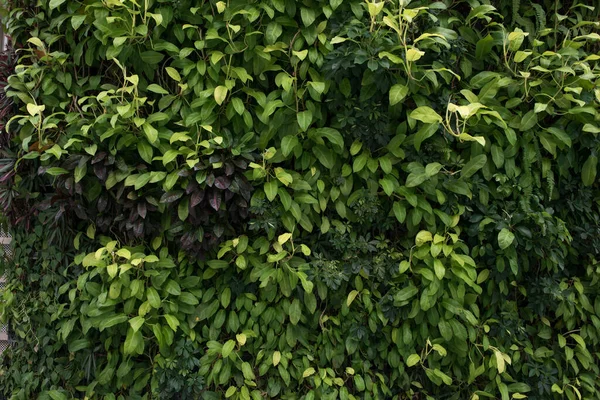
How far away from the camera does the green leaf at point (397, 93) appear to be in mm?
2576

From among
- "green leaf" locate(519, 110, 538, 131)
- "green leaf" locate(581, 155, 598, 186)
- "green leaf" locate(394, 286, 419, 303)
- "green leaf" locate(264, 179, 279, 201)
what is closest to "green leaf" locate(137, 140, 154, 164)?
"green leaf" locate(264, 179, 279, 201)

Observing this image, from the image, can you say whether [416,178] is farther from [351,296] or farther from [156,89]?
[156,89]

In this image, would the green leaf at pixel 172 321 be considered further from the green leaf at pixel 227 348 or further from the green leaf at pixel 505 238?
the green leaf at pixel 505 238

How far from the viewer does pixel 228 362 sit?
275 centimetres

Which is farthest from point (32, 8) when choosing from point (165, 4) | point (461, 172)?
point (461, 172)

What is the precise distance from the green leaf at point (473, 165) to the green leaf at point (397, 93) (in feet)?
1.67

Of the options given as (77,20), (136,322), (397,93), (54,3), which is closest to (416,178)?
(397,93)

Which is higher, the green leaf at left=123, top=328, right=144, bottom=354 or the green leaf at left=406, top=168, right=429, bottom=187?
the green leaf at left=406, top=168, right=429, bottom=187

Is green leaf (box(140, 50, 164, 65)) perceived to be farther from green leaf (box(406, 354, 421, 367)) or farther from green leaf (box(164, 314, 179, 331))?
green leaf (box(406, 354, 421, 367))

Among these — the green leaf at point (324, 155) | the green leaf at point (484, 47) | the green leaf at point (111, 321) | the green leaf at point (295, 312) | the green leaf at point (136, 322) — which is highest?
the green leaf at point (484, 47)

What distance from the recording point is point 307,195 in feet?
9.01

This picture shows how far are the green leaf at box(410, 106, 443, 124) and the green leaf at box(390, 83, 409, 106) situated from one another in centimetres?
10

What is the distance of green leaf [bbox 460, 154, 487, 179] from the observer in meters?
2.69

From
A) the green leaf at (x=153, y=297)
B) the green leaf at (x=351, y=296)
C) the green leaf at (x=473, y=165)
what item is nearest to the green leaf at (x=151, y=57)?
the green leaf at (x=153, y=297)
